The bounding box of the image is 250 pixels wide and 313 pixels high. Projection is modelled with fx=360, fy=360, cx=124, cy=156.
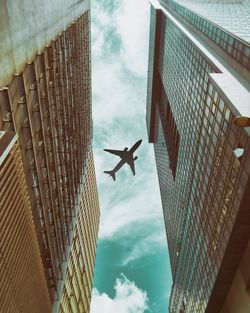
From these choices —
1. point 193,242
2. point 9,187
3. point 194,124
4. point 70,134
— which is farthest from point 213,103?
point 9,187

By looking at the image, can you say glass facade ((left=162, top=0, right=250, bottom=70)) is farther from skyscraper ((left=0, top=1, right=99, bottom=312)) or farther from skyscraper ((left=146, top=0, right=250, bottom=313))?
skyscraper ((left=0, top=1, right=99, bottom=312))

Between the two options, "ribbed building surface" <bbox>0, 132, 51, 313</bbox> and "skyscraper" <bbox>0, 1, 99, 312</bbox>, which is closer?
"ribbed building surface" <bbox>0, 132, 51, 313</bbox>

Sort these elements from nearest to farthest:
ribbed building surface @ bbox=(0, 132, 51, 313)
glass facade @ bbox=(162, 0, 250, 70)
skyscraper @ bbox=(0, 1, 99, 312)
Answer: ribbed building surface @ bbox=(0, 132, 51, 313)
skyscraper @ bbox=(0, 1, 99, 312)
glass facade @ bbox=(162, 0, 250, 70)

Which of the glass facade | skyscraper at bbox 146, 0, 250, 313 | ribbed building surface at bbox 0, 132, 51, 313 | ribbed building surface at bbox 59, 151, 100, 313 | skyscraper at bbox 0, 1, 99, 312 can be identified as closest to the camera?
ribbed building surface at bbox 0, 132, 51, 313

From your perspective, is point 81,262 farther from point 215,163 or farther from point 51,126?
point 51,126

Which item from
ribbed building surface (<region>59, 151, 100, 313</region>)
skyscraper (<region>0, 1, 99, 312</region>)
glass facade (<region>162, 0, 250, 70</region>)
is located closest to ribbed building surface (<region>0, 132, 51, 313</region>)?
skyscraper (<region>0, 1, 99, 312</region>)

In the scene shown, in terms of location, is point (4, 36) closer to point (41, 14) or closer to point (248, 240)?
point (41, 14)

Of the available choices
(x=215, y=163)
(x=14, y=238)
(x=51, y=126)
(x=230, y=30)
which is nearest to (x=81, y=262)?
(x=215, y=163)
